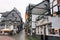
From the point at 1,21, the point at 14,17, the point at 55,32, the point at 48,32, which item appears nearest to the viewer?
the point at 55,32

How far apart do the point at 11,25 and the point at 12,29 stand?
1.25ft

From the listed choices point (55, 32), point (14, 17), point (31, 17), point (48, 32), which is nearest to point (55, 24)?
point (55, 32)

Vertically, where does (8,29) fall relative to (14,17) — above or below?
below

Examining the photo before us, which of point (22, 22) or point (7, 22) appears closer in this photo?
point (7, 22)

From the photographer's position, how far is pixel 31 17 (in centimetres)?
1202

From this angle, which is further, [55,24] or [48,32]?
[48,32]

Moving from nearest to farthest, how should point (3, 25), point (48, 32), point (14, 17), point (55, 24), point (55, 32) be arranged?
point (55, 24) < point (55, 32) < point (48, 32) < point (3, 25) < point (14, 17)

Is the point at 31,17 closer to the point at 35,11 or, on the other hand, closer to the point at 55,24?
the point at 35,11

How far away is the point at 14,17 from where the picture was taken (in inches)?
610

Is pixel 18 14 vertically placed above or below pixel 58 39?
above

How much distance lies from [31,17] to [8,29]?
236 cm

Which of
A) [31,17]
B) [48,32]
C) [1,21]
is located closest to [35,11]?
[31,17]

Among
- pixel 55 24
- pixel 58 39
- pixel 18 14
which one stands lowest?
pixel 58 39

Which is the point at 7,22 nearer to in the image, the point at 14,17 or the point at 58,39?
the point at 14,17
